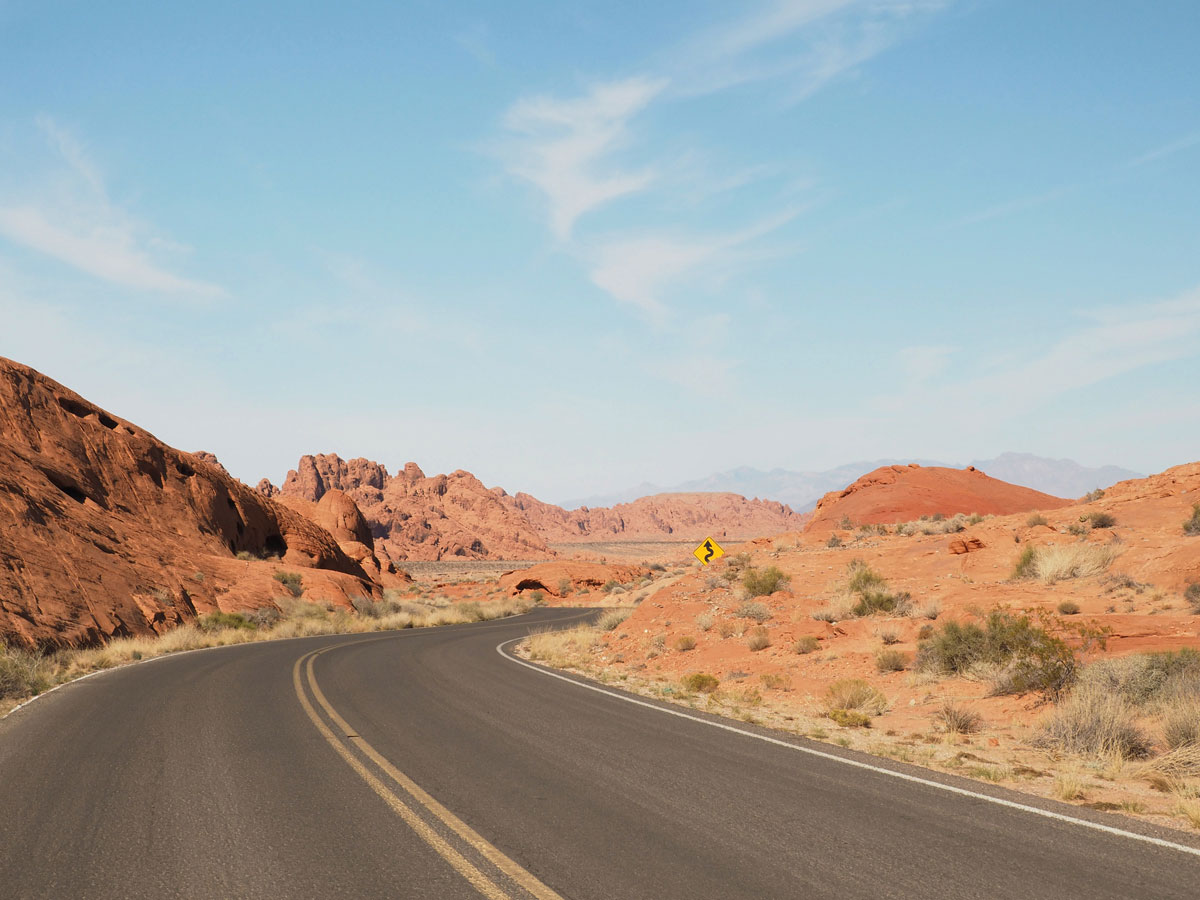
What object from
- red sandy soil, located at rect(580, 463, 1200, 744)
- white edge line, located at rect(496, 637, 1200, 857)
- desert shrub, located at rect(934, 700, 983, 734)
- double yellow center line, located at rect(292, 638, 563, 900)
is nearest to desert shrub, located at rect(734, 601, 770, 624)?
red sandy soil, located at rect(580, 463, 1200, 744)

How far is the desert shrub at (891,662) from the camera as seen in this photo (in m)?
14.2

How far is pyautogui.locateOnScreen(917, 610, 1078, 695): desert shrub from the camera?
10.8 metres

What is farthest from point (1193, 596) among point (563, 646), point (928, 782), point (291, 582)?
point (291, 582)

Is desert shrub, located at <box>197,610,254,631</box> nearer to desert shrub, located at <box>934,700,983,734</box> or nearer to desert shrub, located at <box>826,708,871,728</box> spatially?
desert shrub, located at <box>826,708,871,728</box>

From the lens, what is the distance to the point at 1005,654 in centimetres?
1260

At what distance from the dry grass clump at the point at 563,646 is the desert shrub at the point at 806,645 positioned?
5.51m

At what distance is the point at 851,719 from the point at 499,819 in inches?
265

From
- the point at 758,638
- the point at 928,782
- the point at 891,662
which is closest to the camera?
the point at 928,782

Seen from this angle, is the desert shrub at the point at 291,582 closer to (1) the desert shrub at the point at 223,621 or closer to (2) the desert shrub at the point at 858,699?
(1) the desert shrub at the point at 223,621

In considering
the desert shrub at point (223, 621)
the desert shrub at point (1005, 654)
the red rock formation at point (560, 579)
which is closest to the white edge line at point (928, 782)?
the desert shrub at point (1005, 654)

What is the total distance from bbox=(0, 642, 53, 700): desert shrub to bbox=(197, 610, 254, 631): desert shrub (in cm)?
1095

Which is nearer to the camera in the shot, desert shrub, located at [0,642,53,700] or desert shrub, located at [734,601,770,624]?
desert shrub, located at [0,642,53,700]

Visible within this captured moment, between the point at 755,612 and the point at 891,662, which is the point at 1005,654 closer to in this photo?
the point at 891,662

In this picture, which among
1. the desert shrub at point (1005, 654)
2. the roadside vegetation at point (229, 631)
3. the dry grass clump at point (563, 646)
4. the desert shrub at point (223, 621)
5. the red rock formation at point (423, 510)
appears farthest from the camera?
the red rock formation at point (423, 510)
